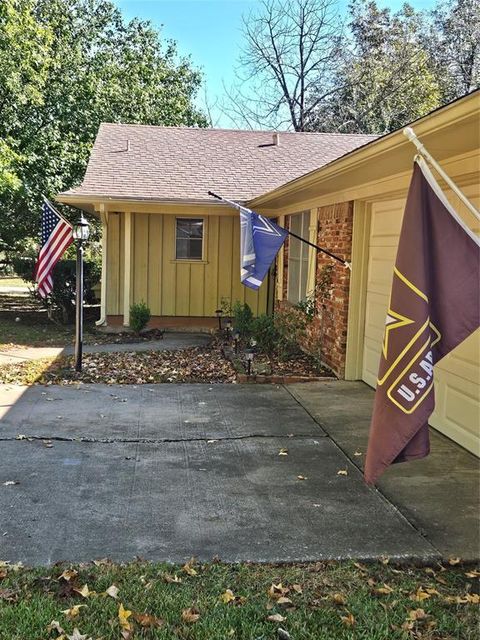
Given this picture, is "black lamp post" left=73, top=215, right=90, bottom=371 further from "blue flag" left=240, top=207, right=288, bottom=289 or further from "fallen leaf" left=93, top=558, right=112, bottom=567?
"fallen leaf" left=93, top=558, right=112, bottom=567

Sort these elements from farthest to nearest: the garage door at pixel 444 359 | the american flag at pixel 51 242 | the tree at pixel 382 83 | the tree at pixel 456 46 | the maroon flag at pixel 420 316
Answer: the tree at pixel 456 46 < the tree at pixel 382 83 < the american flag at pixel 51 242 < the garage door at pixel 444 359 < the maroon flag at pixel 420 316

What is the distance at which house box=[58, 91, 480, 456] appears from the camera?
523 centimetres

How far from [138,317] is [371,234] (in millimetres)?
5806

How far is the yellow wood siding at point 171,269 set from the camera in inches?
506

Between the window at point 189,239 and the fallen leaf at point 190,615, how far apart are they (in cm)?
1053

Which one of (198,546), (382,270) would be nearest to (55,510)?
(198,546)

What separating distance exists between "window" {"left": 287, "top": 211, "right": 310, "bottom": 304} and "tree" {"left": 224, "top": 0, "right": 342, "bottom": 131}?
20.4 metres

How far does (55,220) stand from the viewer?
8656mm

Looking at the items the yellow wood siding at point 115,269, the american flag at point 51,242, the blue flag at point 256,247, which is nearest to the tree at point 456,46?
the yellow wood siding at point 115,269

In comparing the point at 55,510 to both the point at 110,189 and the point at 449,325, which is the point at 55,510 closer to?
the point at 449,325

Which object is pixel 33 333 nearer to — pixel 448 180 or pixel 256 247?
pixel 256 247

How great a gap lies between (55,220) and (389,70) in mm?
26409

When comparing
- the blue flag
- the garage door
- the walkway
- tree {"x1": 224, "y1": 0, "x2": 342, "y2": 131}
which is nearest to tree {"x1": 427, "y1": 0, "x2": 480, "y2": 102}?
tree {"x1": 224, "y1": 0, "x2": 342, "y2": 131}

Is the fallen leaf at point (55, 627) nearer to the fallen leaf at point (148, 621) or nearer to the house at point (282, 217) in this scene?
the fallen leaf at point (148, 621)
